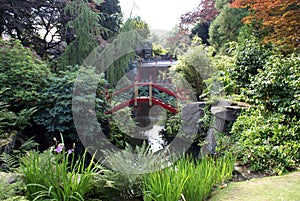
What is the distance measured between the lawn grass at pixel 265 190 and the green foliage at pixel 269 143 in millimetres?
235

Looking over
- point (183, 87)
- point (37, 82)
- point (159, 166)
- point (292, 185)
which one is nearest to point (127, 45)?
point (183, 87)

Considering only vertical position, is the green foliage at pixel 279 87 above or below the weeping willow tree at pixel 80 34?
below

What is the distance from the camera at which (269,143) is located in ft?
9.82

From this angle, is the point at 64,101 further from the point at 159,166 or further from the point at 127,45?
the point at 127,45

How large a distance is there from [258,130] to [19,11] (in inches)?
244

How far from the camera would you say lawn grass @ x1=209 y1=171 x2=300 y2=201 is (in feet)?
6.72

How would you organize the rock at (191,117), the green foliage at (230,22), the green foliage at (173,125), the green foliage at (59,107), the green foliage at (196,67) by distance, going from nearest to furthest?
the green foliage at (59,107) < the rock at (191,117) < the green foliage at (173,125) < the green foliage at (196,67) < the green foliage at (230,22)

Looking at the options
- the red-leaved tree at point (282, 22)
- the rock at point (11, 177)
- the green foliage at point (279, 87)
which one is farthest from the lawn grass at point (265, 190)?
the red-leaved tree at point (282, 22)

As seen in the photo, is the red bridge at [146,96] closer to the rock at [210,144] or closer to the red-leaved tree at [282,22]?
the rock at [210,144]

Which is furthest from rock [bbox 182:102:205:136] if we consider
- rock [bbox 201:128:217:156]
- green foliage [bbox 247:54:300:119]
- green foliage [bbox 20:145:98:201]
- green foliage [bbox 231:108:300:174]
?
green foliage [bbox 20:145:98:201]

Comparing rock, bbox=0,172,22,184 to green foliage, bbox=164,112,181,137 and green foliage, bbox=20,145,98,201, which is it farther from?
green foliage, bbox=164,112,181,137

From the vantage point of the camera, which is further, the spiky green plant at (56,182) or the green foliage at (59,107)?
the green foliage at (59,107)

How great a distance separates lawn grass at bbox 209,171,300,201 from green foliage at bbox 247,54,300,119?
98 cm

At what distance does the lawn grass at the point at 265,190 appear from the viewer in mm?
2049
